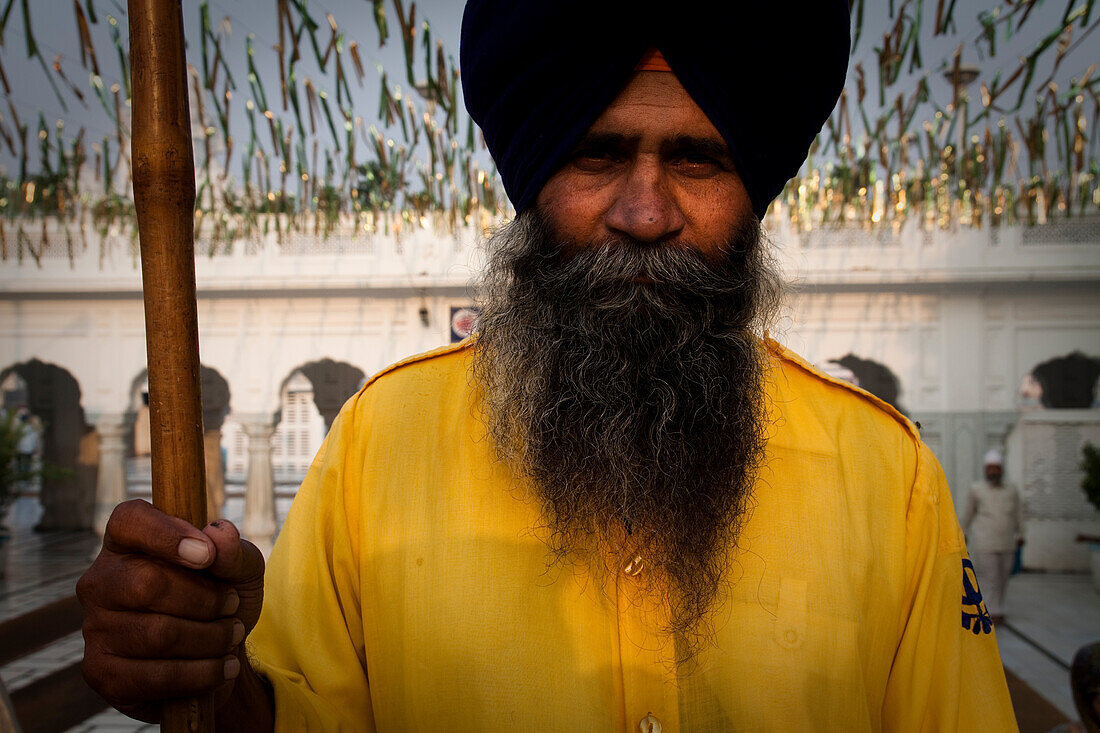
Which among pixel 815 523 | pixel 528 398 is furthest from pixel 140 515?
pixel 815 523

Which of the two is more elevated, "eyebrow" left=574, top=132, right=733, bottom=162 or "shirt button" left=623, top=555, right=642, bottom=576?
"eyebrow" left=574, top=132, right=733, bottom=162

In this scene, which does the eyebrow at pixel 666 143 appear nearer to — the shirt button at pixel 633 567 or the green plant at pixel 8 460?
the shirt button at pixel 633 567

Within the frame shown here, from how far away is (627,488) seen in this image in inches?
46.6

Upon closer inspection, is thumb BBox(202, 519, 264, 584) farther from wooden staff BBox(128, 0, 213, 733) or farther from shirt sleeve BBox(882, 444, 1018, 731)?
shirt sleeve BBox(882, 444, 1018, 731)

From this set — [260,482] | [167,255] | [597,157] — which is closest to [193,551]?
[167,255]

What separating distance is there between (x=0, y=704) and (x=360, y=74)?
288cm

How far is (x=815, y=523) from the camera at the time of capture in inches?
45.7

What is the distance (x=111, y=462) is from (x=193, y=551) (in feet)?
37.5

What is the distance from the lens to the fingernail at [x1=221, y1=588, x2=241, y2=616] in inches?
34.2

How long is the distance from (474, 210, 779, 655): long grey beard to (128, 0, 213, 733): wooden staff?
1.58 feet

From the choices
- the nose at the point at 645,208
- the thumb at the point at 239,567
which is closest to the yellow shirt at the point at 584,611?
the thumb at the point at 239,567

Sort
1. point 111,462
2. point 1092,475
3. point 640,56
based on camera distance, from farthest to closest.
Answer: point 111,462 < point 1092,475 < point 640,56

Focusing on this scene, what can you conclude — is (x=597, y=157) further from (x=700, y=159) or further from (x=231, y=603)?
(x=231, y=603)

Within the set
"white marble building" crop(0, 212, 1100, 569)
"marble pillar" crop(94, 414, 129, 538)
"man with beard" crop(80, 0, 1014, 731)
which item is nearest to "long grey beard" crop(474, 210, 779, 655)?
"man with beard" crop(80, 0, 1014, 731)
